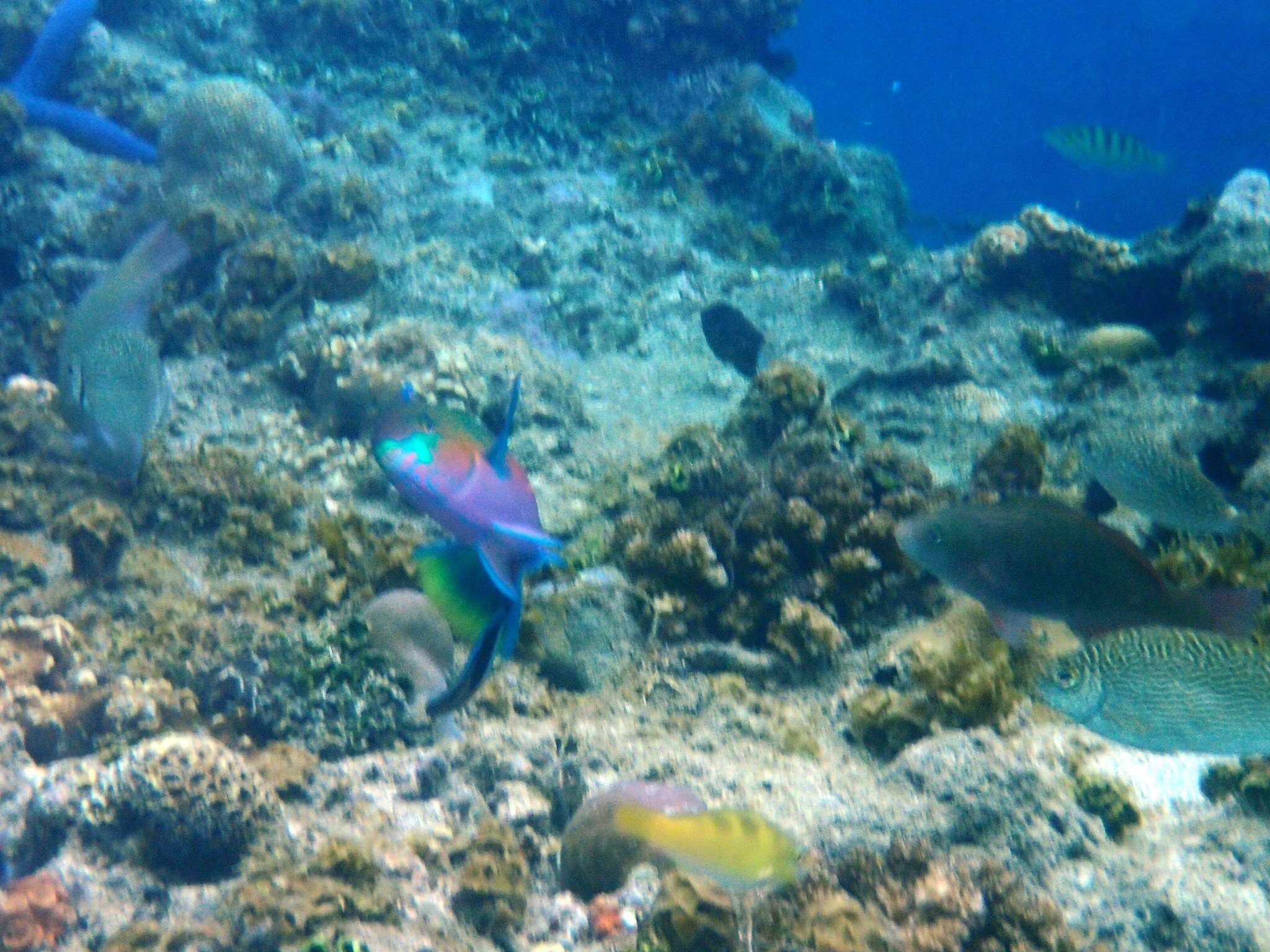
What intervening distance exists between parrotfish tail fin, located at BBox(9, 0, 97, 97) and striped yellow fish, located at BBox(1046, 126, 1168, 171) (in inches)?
622

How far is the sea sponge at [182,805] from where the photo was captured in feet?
11.1

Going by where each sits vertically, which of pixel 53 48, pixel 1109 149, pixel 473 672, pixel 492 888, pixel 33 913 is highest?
pixel 1109 149

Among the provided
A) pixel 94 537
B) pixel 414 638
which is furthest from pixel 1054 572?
pixel 94 537

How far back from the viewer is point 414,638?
14.9 ft

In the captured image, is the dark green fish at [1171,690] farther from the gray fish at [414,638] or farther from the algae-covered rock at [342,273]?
the algae-covered rock at [342,273]

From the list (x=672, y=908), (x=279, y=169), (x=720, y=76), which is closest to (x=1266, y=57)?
(x=720, y=76)

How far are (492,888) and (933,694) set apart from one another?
7.80ft

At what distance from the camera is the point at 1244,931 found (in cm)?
286

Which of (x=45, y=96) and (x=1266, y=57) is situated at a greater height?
(x=1266, y=57)

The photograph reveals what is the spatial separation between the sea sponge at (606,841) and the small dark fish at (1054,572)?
162cm

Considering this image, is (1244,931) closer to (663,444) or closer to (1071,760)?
(1071,760)

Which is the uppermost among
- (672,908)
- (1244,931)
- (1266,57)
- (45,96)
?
(1266,57)

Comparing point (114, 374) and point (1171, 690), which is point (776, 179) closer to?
point (114, 374)

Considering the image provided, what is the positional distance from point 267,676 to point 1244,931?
4.52 m
